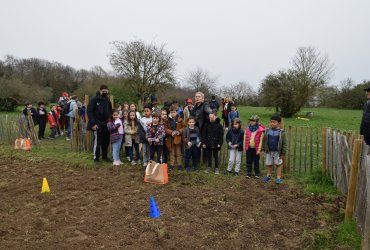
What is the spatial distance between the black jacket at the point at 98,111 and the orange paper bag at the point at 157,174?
230 cm

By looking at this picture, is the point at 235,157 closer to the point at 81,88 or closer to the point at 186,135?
the point at 186,135

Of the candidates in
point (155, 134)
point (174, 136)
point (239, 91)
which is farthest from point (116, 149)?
point (239, 91)

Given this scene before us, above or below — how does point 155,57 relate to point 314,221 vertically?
above

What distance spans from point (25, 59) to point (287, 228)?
5854 centimetres

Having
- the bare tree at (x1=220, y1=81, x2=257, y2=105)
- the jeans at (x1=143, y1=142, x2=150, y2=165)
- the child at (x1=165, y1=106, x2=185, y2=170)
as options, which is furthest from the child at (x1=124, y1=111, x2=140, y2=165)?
the bare tree at (x1=220, y1=81, x2=257, y2=105)

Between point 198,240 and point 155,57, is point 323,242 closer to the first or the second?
point 198,240

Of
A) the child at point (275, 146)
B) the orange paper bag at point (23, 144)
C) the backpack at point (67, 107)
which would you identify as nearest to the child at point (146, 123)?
the child at point (275, 146)

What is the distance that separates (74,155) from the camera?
935cm

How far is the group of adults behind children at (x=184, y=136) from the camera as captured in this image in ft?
22.9

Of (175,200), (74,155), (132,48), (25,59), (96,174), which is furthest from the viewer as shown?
(25,59)

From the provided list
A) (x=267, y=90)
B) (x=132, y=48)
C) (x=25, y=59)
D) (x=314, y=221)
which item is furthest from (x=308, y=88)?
(x=25, y=59)

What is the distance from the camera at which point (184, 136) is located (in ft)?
24.7

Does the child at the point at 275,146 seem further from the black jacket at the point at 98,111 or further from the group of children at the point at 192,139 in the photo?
the black jacket at the point at 98,111

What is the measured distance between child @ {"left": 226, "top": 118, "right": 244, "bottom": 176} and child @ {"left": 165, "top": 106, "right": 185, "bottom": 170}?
120cm
